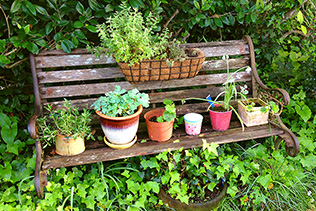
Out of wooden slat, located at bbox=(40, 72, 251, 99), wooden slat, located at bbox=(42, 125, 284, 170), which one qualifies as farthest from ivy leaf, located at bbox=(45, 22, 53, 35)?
wooden slat, located at bbox=(42, 125, 284, 170)

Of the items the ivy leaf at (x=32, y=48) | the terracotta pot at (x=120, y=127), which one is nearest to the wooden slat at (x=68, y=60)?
the ivy leaf at (x=32, y=48)

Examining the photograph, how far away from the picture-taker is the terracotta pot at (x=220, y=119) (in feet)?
7.32

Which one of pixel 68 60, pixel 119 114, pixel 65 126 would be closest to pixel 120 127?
pixel 119 114

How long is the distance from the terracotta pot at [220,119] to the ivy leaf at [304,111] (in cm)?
102

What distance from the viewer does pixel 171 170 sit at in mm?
2338

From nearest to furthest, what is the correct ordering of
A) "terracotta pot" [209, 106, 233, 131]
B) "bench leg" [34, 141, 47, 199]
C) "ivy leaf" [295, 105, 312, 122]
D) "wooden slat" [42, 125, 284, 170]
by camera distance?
1. "bench leg" [34, 141, 47, 199]
2. "wooden slat" [42, 125, 284, 170]
3. "terracotta pot" [209, 106, 233, 131]
4. "ivy leaf" [295, 105, 312, 122]

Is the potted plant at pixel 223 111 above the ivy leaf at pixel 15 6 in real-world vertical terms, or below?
below

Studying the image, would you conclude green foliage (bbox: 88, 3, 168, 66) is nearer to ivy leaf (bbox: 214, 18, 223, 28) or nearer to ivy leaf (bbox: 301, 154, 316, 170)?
ivy leaf (bbox: 214, 18, 223, 28)

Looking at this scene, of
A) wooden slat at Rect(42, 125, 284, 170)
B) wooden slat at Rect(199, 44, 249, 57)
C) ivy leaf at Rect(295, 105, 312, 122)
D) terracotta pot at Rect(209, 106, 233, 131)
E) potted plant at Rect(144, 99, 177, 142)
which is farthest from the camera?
ivy leaf at Rect(295, 105, 312, 122)

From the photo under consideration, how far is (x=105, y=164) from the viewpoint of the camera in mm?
2564

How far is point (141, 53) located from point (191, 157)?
3.28ft

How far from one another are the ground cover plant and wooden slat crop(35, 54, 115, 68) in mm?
98

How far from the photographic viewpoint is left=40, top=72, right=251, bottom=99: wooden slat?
2264 mm

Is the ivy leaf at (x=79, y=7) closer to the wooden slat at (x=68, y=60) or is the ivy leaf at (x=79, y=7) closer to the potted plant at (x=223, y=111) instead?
the wooden slat at (x=68, y=60)
